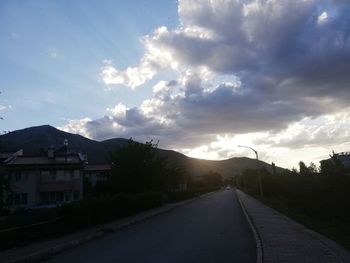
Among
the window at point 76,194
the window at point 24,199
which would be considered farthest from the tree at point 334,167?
the window at point 24,199

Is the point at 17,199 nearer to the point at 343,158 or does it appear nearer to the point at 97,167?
the point at 97,167

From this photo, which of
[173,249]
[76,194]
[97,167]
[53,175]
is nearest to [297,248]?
[173,249]

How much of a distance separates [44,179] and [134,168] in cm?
2112

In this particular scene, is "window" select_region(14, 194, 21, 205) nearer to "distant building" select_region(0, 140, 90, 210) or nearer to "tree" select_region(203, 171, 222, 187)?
"distant building" select_region(0, 140, 90, 210)

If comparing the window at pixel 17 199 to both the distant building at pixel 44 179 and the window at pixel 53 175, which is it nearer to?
the distant building at pixel 44 179

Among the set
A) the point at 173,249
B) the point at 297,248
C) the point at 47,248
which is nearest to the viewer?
the point at 297,248

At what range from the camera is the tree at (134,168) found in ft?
145

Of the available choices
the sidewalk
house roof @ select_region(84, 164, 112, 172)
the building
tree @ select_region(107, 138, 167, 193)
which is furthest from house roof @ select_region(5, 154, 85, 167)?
the sidewalk

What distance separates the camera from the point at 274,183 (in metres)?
76.7

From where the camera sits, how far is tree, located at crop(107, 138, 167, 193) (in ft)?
145

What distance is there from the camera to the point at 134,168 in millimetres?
44438

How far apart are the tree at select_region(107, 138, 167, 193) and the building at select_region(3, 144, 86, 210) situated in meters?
15.6

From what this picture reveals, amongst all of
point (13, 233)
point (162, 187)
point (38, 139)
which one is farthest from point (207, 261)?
point (38, 139)

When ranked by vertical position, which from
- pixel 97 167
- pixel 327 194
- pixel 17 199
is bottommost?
pixel 327 194
